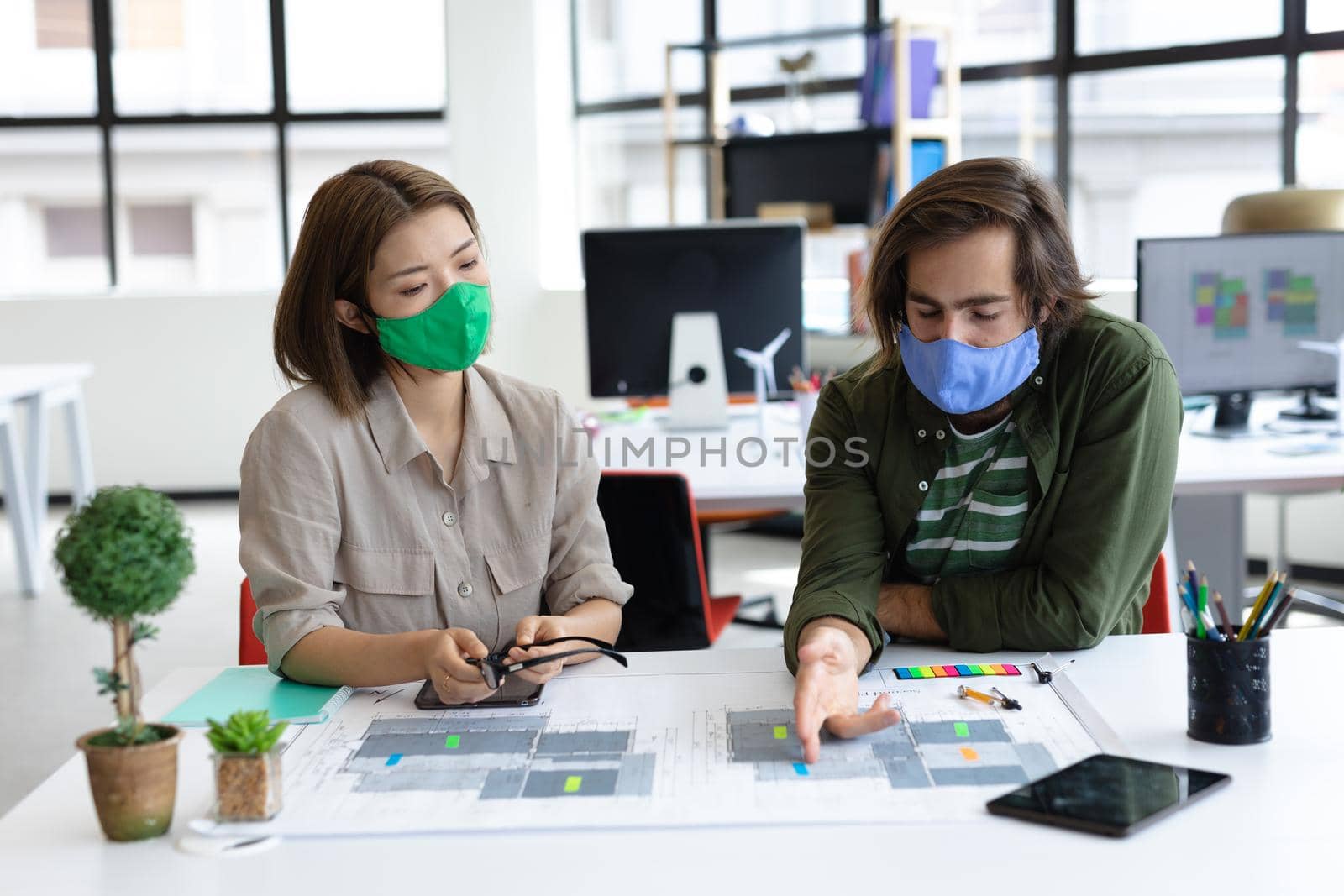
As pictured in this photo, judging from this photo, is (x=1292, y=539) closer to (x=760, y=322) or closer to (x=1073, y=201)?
(x=1073, y=201)

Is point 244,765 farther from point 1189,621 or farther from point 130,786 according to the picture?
point 1189,621

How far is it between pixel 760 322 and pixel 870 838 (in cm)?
223

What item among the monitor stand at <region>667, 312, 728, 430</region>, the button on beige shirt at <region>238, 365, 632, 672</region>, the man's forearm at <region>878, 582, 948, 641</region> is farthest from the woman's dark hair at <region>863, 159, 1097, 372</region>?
the monitor stand at <region>667, 312, 728, 430</region>

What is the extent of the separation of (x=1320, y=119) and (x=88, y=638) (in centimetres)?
441

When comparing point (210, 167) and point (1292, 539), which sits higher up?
point (210, 167)

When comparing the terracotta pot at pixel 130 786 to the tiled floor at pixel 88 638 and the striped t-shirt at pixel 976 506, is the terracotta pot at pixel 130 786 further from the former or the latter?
the tiled floor at pixel 88 638

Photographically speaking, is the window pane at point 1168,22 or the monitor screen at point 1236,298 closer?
the monitor screen at point 1236,298

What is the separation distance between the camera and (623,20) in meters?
5.97

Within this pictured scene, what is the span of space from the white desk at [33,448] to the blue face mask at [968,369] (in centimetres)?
370

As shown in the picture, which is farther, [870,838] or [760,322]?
[760,322]

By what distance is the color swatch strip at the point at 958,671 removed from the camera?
4.57 feet

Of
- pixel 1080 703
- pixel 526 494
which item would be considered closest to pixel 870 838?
pixel 1080 703

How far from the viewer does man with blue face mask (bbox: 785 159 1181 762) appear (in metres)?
1.48

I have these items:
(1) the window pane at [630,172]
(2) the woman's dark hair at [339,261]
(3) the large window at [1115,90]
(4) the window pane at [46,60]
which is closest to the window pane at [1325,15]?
(3) the large window at [1115,90]
